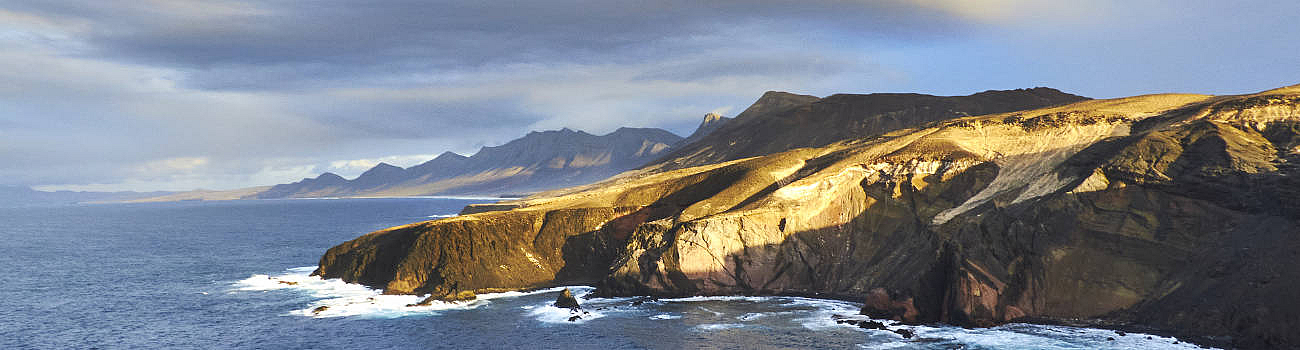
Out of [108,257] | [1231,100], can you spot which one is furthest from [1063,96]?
[108,257]

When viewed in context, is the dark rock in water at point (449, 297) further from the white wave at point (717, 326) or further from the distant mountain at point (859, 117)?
the distant mountain at point (859, 117)

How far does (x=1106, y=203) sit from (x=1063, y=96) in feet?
426

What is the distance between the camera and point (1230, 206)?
6197cm

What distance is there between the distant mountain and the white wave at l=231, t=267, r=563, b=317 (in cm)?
10099

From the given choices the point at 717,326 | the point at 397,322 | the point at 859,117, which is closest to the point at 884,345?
the point at 717,326

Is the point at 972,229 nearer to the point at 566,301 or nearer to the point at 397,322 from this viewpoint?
the point at 566,301

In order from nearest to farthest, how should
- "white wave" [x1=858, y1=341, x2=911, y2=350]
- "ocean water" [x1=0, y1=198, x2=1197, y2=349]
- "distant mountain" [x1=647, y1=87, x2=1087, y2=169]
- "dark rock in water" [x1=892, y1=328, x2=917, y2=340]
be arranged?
"white wave" [x1=858, y1=341, x2=911, y2=350], "ocean water" [x1=0, y1=198, x2=1197, y2=349], "dark rock in water" [x1=892, y1=328, x2=917, y2=340], "distant mountain" [x1=647, y1=87, x2=1087, y2=169]

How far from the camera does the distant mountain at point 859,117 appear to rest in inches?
6831

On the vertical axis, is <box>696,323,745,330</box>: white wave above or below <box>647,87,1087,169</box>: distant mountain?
below

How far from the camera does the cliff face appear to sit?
5975 cm

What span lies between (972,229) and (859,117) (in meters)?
119

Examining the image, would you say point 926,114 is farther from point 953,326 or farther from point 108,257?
point 108,257

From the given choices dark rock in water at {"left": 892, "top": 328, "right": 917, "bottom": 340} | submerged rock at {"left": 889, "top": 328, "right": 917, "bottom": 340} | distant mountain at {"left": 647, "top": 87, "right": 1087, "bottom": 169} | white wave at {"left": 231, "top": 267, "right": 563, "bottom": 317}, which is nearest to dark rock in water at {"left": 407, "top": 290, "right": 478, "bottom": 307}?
white wave at {"left": 231, "top": 267, "right": 563, "bottom": 317}

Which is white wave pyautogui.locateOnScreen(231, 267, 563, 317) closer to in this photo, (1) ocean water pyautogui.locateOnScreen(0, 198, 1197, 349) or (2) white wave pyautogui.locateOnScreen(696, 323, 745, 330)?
(1) ocean water pyautogui.locateOnScreen(0, 198, 1197, 349)
